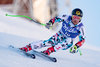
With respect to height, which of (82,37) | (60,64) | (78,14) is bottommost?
(60,64)

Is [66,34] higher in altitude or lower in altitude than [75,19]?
lower

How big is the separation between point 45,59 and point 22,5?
477 inches

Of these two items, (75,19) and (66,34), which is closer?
(75,19)

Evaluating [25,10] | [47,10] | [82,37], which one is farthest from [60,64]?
[25,10]

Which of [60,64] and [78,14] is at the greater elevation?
[78,14]

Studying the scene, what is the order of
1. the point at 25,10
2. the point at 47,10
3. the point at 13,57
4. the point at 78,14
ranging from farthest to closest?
the point at 25,10
the point at 47,10
the point at 78,14
the point at 13,57

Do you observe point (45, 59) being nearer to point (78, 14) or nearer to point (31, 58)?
point (31, 58)

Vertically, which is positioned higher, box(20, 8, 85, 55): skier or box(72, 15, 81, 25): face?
box(72, 15, 81, 25): face

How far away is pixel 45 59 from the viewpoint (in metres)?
5.61

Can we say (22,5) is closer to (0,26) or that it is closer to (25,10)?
(25,10)

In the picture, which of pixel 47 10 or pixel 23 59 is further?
pixel 47 10

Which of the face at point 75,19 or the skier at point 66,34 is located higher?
the face at point 75,19

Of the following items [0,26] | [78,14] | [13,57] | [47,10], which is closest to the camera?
[13,57]

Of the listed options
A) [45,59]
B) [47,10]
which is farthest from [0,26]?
[47,10]
